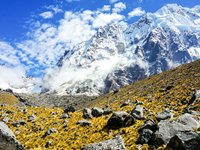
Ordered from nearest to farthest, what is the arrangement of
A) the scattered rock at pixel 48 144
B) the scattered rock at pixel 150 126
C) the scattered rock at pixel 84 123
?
the scattered rock at pixel 150 126 < the scattered rock at pixel 48 144 < the scattered rock at pixel 84 123

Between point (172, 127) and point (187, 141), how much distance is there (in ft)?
14.7

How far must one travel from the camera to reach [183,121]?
2516 centimetres

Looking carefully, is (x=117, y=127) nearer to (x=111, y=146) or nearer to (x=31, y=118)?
(x=111, y=146)

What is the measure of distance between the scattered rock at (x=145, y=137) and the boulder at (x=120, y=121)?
3.98 m

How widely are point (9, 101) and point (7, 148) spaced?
95519mm

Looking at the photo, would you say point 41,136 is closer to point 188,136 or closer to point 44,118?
point 44,118

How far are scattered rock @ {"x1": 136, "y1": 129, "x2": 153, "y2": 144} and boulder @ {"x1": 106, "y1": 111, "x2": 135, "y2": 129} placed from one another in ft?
13.1

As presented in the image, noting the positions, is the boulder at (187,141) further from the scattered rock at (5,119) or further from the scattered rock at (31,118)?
the scattered rock at (5,119)

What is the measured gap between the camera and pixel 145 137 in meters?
26.0

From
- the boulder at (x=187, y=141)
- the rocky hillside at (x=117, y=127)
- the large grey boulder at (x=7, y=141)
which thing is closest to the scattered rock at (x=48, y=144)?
the rocky hillside at (x=117, y=127)

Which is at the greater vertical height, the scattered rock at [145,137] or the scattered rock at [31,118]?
the scattered rock at [31,118]

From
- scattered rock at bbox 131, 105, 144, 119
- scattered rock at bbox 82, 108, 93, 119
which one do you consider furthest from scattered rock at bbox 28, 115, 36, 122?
scattered rock at bbox 131, 105, 144, 119

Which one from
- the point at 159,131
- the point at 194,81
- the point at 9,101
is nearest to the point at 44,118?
the point at 159,131

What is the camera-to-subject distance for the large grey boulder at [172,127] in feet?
79.0
